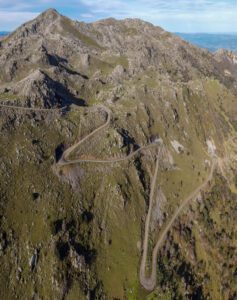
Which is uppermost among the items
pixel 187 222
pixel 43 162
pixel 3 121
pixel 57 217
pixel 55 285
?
pixel 3 121

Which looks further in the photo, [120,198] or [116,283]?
[120,198]

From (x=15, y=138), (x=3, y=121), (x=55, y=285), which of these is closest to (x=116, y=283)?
(x=55, y=285)

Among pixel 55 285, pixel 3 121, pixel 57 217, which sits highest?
pixel 3 121

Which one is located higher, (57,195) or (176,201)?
(57,195)

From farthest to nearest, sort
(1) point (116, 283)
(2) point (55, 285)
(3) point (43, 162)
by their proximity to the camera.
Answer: (3) point (43, 162)
(1) point (116, 283)
(2) point (55, 285)

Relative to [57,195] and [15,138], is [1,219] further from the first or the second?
[15,138]

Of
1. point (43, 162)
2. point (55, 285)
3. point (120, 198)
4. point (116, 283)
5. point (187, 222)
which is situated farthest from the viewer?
point (187, 222)

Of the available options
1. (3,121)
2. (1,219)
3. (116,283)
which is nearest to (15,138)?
(3,121)

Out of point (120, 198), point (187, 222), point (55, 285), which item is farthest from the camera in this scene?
point (187, 222)

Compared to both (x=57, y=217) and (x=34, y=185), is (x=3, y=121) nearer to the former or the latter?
(x=34, y=185)

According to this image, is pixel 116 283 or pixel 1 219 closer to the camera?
pixel 1 219
